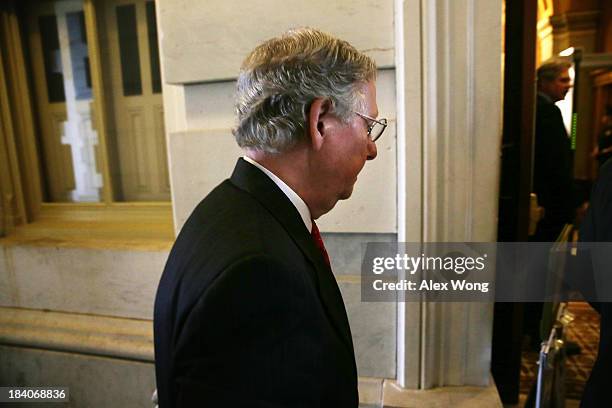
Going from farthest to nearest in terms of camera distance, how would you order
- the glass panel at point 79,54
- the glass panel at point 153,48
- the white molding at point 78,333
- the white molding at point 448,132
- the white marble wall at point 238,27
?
the glass panel at point 79,54
the glass panel at point 153,48
the white molding at point 78,333
the white marble wall at point 238,27
the white molding at point 448,132

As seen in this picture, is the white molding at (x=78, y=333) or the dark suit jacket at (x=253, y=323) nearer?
the dark suit jacket at (x=253, y=323)

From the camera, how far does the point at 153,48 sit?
214 cm

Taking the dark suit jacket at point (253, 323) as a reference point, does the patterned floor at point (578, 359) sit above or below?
below

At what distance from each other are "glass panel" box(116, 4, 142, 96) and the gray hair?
1.55 metres

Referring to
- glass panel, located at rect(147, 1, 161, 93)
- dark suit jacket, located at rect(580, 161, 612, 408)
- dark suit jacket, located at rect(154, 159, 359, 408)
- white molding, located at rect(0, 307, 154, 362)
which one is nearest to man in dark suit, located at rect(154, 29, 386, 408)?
dark suit jacket, located at rect(154, 159, 359, 408)

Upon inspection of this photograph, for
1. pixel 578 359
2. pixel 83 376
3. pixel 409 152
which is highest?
pixel 409 152

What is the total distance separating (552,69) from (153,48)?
6.93 ft

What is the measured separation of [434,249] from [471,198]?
0.22 m

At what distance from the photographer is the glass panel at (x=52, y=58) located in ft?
7.49

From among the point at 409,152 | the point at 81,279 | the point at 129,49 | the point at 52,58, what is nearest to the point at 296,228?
the point at 409,152

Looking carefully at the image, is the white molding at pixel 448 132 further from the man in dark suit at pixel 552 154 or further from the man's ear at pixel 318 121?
the man in dark suit at pixel 552 154

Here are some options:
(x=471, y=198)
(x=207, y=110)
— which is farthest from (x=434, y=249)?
(x=207, y=110)

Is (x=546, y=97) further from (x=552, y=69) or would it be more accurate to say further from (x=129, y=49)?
(x=129, y=49)

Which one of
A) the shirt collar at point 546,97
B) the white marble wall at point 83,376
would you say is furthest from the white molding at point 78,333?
the shirt collar at point 546,97
